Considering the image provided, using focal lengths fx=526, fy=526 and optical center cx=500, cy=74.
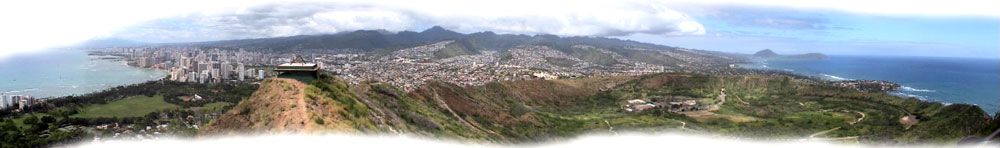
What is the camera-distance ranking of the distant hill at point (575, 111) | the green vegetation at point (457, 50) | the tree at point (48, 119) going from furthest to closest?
1. the green vegetation at point (457, 50)
2. the tree at point (48, 119)
3. the distant hill at point (575, 111)

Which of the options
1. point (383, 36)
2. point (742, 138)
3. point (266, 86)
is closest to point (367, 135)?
point (266, 86)

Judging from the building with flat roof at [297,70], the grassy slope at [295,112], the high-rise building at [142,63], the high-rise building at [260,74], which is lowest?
the high-rise building at [260,74]

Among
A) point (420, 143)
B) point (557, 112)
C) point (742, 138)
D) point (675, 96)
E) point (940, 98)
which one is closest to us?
point (420, 143)

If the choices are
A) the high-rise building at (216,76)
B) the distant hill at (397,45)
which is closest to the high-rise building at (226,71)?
Result: the high-rise building at (216,76)

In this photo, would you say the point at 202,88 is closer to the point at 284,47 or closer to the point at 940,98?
the point at 284,47

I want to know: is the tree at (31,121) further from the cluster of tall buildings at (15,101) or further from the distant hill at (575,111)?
the distant hill at (575,111)

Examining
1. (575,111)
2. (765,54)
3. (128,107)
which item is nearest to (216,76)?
(128,107)
